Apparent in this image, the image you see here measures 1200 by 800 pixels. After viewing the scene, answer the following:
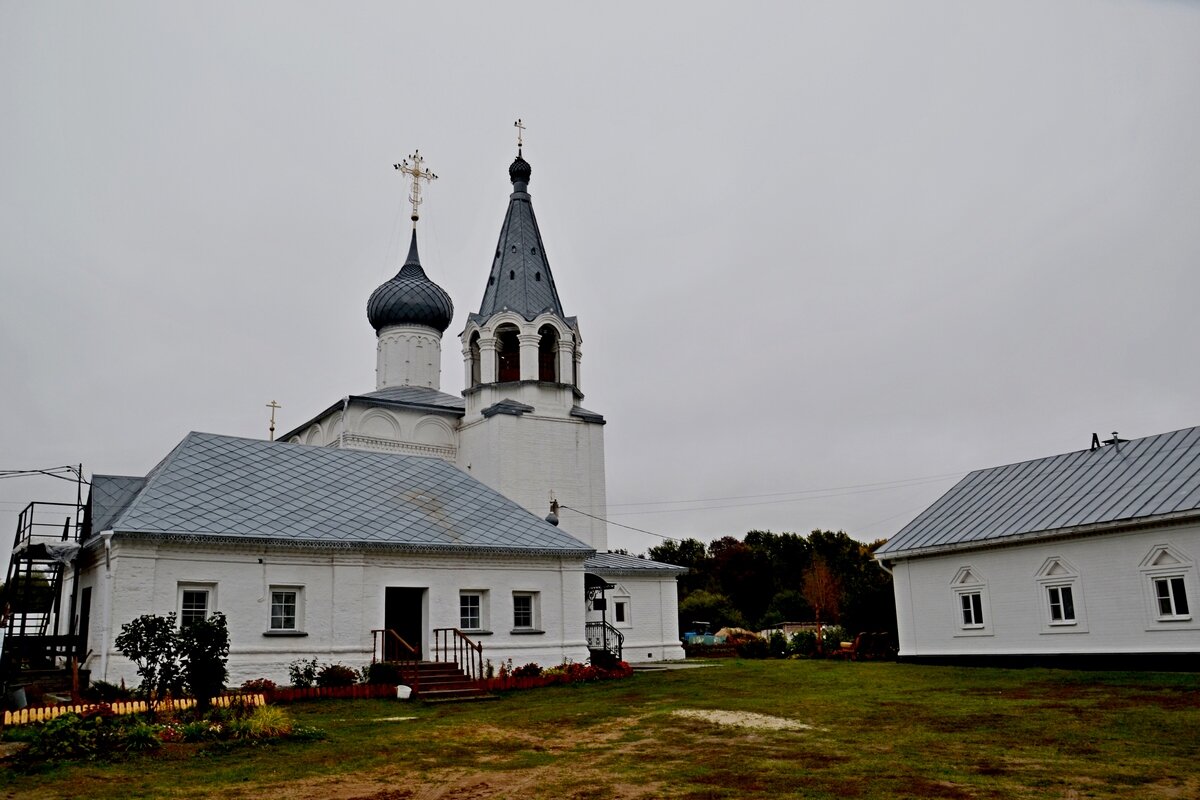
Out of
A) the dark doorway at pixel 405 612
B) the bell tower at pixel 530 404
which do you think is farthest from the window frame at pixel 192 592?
the bell tower at pixel 530 404

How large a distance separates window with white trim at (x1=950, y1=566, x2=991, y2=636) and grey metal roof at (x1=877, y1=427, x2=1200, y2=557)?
931 millimetres

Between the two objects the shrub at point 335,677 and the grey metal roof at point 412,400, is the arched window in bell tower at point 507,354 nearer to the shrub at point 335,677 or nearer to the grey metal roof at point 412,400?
the grey metal roof at point 412,400

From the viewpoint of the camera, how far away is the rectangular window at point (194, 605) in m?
20.0

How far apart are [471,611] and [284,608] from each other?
4354 mm

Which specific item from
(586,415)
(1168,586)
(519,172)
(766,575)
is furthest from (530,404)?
(766,575)

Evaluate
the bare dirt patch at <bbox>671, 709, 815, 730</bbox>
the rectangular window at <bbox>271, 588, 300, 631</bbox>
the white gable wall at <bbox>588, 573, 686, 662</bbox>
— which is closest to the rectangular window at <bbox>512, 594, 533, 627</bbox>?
the rectangular window at <bbox>271, 588, 300, 631</bbox>

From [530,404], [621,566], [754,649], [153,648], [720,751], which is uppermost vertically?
[530,404]

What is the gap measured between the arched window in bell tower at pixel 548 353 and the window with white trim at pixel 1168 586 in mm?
20698

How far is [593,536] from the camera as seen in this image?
35062mm

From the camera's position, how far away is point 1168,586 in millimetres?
21125

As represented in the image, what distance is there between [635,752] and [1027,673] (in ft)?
44.5

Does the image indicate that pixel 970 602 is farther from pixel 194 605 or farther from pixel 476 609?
pixel 194 605

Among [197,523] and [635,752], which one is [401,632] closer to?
[197,523]

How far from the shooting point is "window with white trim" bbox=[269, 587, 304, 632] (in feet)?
69.0
